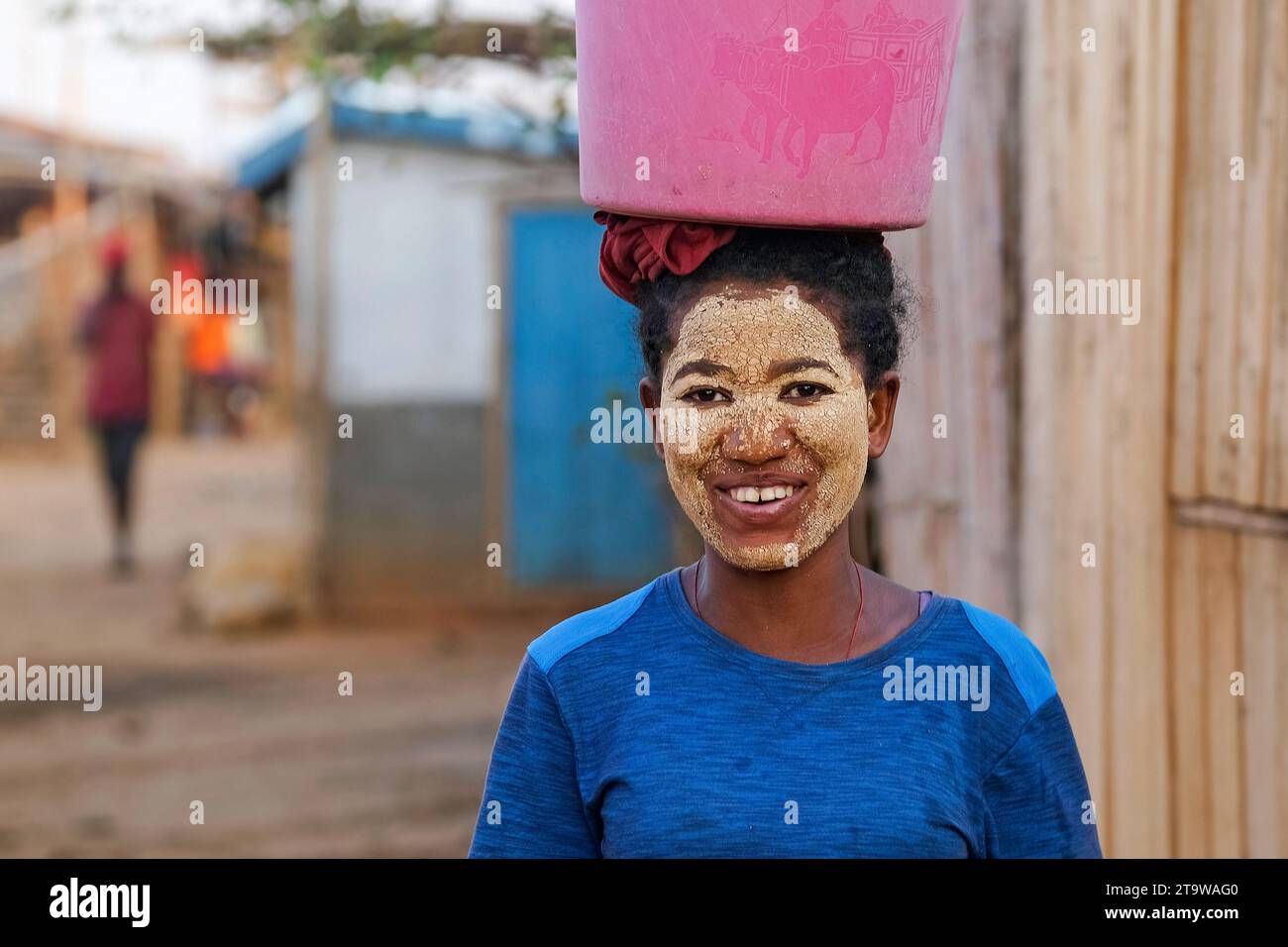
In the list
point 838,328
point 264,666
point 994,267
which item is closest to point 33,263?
point 264,666

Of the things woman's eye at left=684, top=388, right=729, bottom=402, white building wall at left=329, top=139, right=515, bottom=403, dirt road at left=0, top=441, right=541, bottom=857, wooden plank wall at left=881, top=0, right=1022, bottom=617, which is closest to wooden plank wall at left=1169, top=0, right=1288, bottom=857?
wooden plank wall at left=881, top=0, right=1022, bottom=617

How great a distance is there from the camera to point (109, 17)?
6207mm

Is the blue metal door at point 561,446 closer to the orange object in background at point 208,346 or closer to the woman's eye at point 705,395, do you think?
the woman's eye at point 705,395

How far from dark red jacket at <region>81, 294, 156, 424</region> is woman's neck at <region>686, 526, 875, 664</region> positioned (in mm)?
9087

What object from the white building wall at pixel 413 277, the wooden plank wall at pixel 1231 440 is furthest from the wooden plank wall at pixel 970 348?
the white building wall at pixel 413 277

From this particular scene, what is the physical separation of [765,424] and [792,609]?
0.23m

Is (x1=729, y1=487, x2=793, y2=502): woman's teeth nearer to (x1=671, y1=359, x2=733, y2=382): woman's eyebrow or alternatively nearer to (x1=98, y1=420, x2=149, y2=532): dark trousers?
(x1=671, y1=359, x2=733, y2=382): woman's eyebrow

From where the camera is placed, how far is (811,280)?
1854 mm

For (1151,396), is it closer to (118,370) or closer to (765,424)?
(765,424)

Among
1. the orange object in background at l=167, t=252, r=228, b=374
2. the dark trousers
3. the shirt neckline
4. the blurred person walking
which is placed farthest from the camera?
the orange object in background at l=167, t=252, r=228, b=374

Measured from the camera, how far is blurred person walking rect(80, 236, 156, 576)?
1024cm

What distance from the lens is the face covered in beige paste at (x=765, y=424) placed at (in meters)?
1.82
